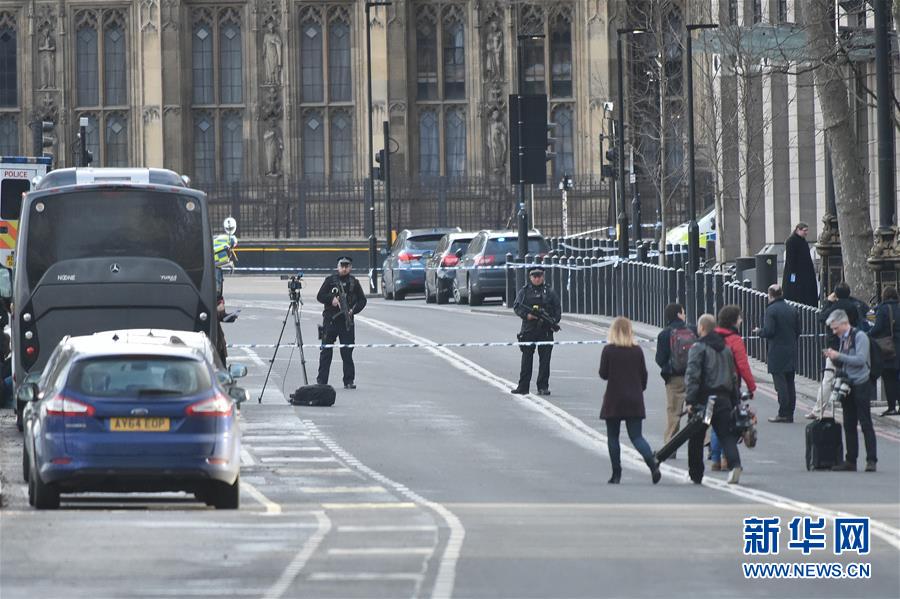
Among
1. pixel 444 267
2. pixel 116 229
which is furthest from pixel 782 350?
pixel 444 267

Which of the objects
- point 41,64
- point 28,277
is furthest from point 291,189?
point 28,277

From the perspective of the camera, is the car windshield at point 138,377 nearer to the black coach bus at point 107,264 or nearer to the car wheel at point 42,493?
the car wheel at point 42,493

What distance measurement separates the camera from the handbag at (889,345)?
23.4 meters

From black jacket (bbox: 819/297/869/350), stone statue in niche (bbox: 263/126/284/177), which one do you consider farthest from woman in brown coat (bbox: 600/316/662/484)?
stone statue in niche (bbox: 263/126/284/177)

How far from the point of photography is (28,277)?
22719mm

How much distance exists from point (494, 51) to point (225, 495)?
5076 centimetres

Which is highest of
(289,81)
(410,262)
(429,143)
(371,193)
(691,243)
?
(289,81)

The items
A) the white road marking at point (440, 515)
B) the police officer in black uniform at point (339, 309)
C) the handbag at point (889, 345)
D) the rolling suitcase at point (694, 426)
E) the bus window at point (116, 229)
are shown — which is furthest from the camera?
the police officer in black uniform at point (339, 309)

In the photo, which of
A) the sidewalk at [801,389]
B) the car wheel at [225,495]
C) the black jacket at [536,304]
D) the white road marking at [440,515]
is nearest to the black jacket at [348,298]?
the black jacket at [536,304]

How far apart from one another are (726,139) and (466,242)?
34.7ft

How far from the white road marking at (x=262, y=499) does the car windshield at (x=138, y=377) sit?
1.04 metres

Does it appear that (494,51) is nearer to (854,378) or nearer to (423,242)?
Result: (423,242)

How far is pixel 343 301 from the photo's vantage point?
27594mm

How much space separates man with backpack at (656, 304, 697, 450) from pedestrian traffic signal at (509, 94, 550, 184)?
2373cm
